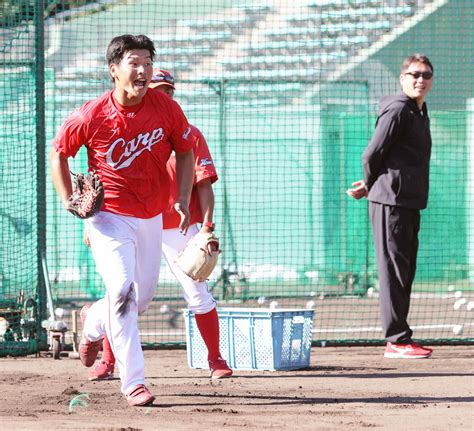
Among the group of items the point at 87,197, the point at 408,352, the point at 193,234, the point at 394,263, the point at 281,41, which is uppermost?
the point at 281,41

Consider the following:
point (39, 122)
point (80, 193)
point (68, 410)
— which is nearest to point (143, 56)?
point (80, 193)

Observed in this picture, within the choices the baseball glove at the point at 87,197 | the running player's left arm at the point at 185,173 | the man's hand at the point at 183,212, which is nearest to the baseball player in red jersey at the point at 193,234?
the running player's left arm at the point at 185,173

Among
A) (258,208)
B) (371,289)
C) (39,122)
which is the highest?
(39,122)

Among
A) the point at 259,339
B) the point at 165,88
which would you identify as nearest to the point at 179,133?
the point at 165,88

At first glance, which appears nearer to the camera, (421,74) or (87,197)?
(87,197)

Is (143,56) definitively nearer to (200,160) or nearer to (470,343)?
(200,160)

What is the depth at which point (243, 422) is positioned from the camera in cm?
605

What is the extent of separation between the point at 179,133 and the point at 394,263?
10.0ft

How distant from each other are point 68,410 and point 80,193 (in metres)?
1.24

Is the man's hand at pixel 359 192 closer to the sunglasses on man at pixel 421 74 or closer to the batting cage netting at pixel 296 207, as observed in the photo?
the sunglasses on man at pixel 421 74

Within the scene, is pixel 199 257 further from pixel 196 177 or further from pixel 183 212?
pixel 196 177

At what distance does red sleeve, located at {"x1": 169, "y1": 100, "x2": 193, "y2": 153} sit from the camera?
6906 mm

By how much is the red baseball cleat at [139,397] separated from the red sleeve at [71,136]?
1432 millimetres

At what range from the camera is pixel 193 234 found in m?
7.80
